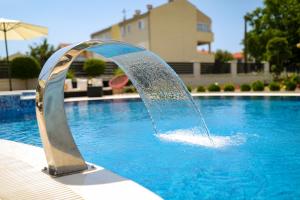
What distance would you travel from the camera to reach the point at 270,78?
31922 millimetres

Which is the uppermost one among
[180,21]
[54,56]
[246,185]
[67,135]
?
[180,21]

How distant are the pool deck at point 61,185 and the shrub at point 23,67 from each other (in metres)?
18.2

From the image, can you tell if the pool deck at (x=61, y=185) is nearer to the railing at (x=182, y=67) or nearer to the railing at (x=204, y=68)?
the railing at (x=204, y=68)

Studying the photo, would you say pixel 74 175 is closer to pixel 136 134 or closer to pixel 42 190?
pixel 42 190

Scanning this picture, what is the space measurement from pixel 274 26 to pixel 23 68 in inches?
1214

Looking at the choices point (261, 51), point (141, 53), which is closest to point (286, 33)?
point (261, 51)

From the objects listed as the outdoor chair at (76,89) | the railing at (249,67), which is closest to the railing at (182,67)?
the railing at (249,67)

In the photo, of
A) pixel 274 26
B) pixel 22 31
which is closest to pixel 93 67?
pixel 22 31

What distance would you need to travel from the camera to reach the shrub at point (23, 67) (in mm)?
22219

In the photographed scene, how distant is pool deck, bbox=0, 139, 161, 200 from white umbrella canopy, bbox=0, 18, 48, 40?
1328 centimetres

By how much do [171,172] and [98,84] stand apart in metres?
15.5

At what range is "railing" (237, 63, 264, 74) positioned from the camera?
1303 inches

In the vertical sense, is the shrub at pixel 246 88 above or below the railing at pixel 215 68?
below

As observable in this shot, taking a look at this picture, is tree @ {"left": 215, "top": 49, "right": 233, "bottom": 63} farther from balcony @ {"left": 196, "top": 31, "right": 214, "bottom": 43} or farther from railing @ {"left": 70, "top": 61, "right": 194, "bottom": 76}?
railing @ {"left": 70, "top": 61, "right": 194, "bottom": 76}
